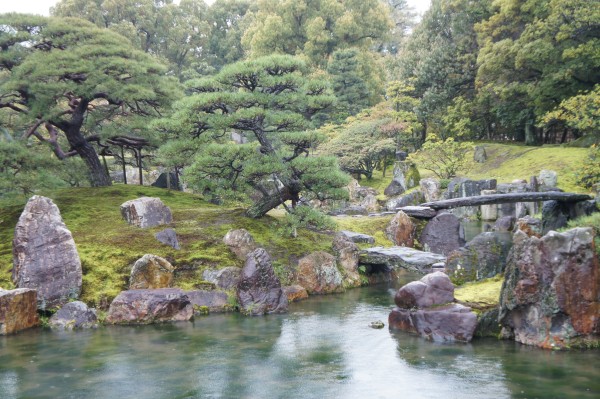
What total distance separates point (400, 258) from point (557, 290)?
8.06 m

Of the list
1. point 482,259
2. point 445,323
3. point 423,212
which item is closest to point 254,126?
point 423,212

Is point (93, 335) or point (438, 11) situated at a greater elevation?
point (438, 11)

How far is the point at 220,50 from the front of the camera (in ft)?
208

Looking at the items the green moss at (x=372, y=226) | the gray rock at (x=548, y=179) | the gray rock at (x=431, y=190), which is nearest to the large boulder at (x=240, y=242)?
the green moss at (x=372, y=226)

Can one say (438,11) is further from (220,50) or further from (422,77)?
(220,50)

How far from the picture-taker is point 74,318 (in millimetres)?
14680

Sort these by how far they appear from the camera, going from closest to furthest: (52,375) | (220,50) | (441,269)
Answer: (52,375) → (441,269) → (220,50)

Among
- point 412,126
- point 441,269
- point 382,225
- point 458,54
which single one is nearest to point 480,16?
point 458,54

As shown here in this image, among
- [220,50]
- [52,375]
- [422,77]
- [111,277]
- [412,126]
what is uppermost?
[220,50]

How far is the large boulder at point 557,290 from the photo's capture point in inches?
426

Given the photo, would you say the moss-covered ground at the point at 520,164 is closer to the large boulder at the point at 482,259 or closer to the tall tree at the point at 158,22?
the large boulder at the point at 482,259

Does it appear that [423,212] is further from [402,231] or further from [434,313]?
[434,313]

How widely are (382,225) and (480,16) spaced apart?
2558 cm

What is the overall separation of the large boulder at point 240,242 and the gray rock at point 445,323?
7209 millimetres
